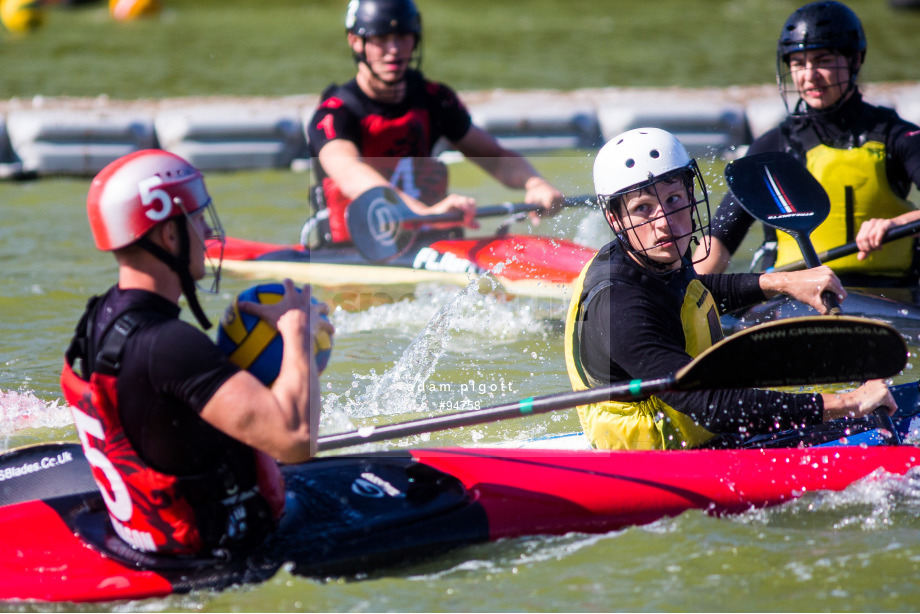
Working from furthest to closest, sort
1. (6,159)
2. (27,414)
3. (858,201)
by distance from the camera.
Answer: (6,159)
(858,201)
(27,414)

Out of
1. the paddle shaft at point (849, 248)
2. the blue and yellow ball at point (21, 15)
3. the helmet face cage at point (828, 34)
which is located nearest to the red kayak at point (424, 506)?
the paddle shaft at point (849, 248)

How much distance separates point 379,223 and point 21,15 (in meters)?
14.4

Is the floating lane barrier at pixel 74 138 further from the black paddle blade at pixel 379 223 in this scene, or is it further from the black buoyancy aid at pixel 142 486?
the black buoyancy aid at pixel 142 486

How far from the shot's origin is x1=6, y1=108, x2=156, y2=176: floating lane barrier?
29.5 feet

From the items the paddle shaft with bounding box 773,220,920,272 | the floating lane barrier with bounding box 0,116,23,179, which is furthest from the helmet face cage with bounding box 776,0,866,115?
the floating lane barrier with bounding box 0,116,23,179

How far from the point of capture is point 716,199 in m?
4.29

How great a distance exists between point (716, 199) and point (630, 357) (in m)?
1.68

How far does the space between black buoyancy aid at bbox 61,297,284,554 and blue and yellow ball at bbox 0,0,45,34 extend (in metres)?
17.1

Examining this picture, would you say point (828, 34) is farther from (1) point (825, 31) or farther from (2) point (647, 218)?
(2) point (647, 218)

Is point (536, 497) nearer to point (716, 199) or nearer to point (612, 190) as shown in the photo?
point (612, 190)

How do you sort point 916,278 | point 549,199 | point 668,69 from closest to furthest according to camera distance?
point 916,278
point 549,199
point 668,69

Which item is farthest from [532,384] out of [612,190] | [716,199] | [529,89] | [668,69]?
[668,69]

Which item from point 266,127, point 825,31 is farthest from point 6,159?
point 825,31

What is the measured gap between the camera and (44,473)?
9.46 ft
